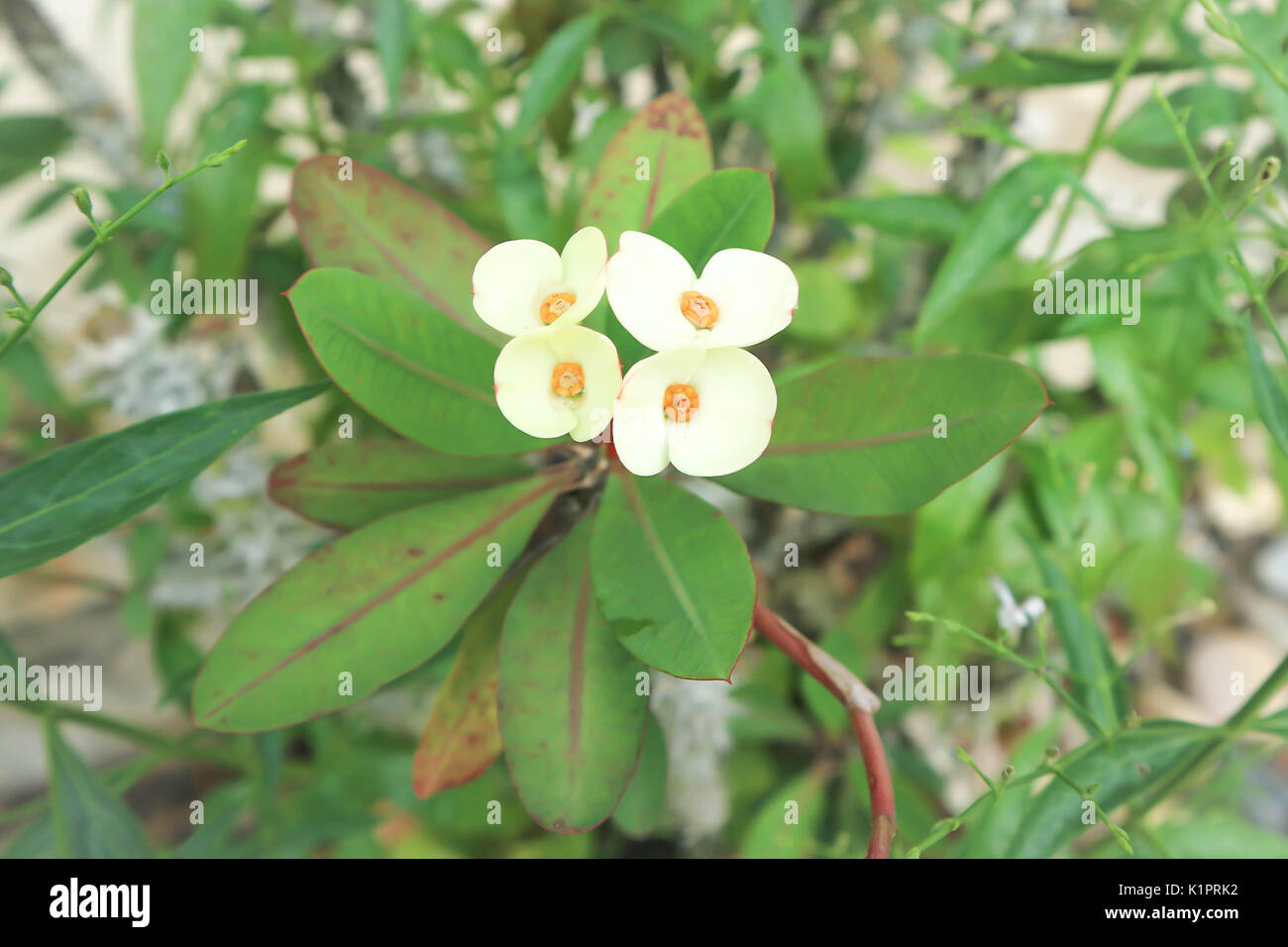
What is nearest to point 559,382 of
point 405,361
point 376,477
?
point 405,361

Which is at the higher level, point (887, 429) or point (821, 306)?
point (821, 306)

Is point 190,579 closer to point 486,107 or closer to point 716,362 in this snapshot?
point 486,107

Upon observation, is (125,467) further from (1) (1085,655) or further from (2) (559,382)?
(1) (1085,655)

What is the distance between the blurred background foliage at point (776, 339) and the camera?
2.48ft

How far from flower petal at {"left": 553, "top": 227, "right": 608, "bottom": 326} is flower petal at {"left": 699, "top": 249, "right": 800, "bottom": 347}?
52mm

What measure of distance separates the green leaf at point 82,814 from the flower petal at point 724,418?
1.90ft

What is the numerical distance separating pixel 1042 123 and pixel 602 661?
4.27 ft

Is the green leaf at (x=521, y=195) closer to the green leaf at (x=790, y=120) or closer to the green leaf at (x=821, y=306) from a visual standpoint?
the green leaf at (x=790, y=120)

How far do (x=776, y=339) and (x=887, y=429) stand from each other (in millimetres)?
611

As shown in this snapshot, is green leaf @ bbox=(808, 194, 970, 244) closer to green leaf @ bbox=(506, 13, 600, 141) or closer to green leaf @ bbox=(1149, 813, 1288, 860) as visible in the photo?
green leaf @ bbox=(506, 13, 600, 141)

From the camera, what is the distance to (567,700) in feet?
1.72

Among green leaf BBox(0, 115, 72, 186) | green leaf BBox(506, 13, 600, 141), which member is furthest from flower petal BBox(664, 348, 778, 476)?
green leaf BBox(0, 115, 72, 186)

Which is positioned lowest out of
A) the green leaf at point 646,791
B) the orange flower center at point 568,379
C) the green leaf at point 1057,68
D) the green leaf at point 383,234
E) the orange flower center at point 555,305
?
the green leaf at point 646,791

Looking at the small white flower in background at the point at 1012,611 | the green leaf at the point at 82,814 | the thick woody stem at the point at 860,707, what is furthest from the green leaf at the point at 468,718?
the small white flower in background at the point at 1012,611
